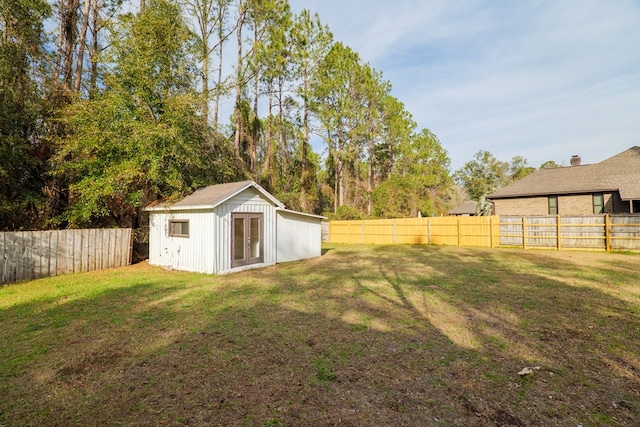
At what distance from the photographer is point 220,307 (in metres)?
6.38

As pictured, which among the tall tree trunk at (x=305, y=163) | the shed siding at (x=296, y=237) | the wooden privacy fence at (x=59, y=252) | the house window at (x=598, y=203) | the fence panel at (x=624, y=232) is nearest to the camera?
the wooden privacy fence at (x=59, y=252)

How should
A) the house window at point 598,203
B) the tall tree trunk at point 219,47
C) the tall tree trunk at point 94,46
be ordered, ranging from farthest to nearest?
the tall tree trunk at point 219,47 < the house window at point 598,203 < the tall tree trunk at point 94,46

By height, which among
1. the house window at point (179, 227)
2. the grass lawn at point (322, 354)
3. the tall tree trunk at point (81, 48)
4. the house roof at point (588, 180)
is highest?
the tall tree trunk at point (81, 48)

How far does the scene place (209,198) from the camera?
10242 mm

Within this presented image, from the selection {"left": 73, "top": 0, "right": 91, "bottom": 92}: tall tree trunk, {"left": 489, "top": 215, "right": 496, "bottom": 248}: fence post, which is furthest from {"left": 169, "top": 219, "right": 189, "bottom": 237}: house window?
{"left": 489, "top": 215, "right": 496, "bottom": 248}: fence post

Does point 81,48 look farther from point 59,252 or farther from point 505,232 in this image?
point 505,232

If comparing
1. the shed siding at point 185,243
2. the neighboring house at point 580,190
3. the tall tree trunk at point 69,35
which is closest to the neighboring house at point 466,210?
the neighboring house at point 580,190

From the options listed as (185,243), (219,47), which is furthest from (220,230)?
(219,47)

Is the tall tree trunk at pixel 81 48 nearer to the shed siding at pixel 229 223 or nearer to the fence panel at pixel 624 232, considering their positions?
the shed siding at pixel 229 223

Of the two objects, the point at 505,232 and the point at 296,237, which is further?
the point at 505,232

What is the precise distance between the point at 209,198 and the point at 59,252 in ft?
16.6

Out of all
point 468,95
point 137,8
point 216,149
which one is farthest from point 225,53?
point 468,95

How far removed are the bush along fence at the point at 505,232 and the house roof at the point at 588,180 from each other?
2898mm

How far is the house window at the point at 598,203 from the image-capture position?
59.2ft
